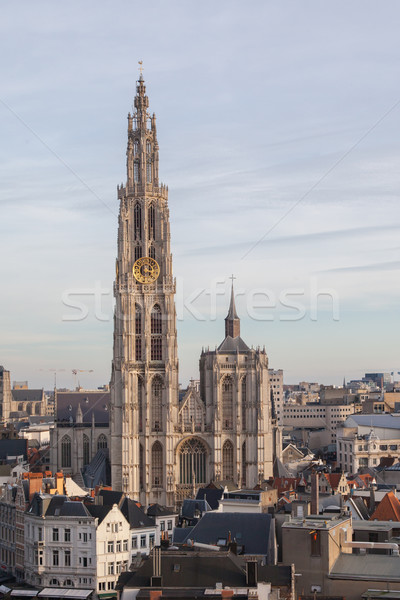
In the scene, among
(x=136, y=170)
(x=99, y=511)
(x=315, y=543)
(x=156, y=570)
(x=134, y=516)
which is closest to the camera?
(x=156, y=570)

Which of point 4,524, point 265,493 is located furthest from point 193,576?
point 4,524

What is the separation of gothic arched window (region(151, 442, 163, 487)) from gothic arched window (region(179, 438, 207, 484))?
9.72 feet

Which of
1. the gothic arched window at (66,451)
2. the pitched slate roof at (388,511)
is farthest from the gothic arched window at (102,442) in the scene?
the pitched slate roof at (388,511)

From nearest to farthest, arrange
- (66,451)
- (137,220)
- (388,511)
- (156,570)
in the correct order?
(156,570)
(388,511)
(137,220)
(66,451)

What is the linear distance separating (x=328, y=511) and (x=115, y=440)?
5678 cm

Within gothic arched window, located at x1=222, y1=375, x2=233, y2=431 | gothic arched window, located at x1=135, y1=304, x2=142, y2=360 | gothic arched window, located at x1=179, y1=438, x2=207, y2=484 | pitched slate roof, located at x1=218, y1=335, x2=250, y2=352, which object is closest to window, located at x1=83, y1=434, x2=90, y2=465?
gothic arched window, located at x1=179, y1=438, x2=207, y2=484

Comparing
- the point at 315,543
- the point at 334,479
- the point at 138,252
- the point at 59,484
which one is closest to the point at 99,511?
the point at 59,484

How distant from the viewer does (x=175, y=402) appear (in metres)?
152

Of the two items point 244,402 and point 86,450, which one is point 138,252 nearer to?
point 244,402

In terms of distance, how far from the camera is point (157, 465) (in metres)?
150

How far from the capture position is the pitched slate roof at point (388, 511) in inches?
3905

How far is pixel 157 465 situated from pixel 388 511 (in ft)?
181

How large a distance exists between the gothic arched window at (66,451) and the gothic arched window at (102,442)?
4.32 meters

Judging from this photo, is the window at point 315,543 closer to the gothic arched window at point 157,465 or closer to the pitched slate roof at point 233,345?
the gothic arched window at point 157,465
